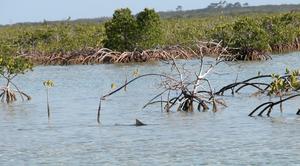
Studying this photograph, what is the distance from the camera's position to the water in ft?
42.1

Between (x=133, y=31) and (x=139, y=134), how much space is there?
1868cm

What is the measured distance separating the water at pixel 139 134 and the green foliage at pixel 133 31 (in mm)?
10995

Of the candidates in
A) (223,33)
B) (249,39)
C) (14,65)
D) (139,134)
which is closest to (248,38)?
(249,39)

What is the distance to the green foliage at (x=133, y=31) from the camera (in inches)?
1313

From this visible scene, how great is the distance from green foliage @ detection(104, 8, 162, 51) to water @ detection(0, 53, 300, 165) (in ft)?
36.1

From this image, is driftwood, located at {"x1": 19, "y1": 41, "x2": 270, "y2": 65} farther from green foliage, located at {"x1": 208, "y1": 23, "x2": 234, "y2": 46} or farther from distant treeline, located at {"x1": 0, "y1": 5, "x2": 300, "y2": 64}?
green foliage, located at {"x1": 208, "y1": 23, "x2": 234, "y2": 46}

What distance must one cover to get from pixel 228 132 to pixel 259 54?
1836 centimetres

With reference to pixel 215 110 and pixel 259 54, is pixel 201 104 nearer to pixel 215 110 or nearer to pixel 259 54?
pixel 215 110

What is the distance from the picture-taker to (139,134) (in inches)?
589

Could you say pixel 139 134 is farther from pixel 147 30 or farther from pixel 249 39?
pixel 147 30

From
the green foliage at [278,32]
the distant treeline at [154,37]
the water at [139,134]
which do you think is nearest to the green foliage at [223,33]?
the distant treeline at [154,37]

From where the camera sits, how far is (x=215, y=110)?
17266mm

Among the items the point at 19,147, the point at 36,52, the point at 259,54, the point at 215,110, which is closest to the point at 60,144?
the point at 19,147

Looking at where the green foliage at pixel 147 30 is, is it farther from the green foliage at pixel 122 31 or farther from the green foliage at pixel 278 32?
the green foliage at pixel 278 32
